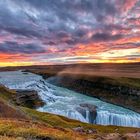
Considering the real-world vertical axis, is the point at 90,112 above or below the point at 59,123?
below

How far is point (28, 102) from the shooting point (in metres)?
92.2

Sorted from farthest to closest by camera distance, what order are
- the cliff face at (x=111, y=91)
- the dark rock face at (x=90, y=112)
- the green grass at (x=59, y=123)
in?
1. the cliff face at (x=111, y=91)
2. the dark rock face at (x=90, y=112)
3. the green grass at (x=59, y=123)

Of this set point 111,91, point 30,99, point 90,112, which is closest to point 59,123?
point 90,112

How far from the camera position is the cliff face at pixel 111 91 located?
106 metres

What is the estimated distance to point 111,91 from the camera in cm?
12462

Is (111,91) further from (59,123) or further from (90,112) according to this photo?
(59,123)

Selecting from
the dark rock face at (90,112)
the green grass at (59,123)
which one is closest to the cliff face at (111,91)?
the dark rock face at (90,112)

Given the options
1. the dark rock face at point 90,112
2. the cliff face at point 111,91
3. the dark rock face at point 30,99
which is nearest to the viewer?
the dark rock face at point 90,112

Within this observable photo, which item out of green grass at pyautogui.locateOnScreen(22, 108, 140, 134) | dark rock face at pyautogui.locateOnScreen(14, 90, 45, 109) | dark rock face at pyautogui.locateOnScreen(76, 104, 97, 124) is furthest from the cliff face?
green grass at pyautogui.locateOnScreen(22, 108, 140, 134)

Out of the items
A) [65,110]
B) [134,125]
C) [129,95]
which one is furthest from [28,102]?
[129,95]

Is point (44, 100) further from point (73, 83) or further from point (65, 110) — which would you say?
point (73, 83)

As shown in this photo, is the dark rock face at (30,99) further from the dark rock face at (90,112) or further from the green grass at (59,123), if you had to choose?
the green grass at (59,123)

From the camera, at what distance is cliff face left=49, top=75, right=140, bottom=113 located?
106 meters

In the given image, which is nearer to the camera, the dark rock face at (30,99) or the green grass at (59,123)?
the green grass at (59,123)
